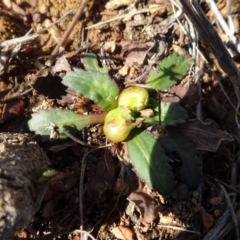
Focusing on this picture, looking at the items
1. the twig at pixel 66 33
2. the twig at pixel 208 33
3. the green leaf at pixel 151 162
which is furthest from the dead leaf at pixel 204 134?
the twig at pixel 66 33

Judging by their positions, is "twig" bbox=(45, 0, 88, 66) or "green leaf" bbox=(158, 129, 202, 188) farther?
"twig" bbox=(45, 0, 88, 66)

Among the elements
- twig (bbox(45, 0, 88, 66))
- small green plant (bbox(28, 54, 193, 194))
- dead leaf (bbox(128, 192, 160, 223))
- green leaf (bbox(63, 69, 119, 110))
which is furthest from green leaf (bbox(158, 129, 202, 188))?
twig (bbox(45, 0, 88, 66))

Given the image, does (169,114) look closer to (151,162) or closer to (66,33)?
(151,162)

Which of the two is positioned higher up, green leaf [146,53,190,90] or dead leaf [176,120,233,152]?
green leaf [146,53,190,90]

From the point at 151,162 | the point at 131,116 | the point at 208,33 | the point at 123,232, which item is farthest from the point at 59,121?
the point at 208,33

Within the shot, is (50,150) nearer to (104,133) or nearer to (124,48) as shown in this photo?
(104,133)

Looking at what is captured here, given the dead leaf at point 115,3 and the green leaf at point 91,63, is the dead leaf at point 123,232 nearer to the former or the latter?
the green leaf at point 91,63

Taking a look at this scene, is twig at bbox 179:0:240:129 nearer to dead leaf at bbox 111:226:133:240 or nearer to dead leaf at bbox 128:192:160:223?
dead leaf at bbox 128:192:160:223
